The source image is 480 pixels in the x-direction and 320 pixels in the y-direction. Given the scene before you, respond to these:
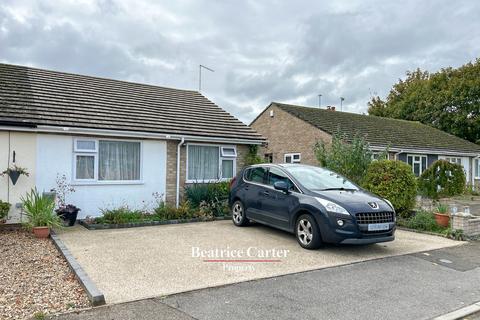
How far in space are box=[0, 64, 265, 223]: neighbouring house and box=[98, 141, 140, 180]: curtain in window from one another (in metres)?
0.03

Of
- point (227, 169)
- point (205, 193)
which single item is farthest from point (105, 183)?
point (227, 169)

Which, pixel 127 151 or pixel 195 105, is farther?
pixel 195 105

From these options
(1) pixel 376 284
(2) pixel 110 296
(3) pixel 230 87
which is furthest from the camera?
(3) pixel 230 87

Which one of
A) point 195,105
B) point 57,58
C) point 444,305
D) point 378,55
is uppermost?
point 378,55

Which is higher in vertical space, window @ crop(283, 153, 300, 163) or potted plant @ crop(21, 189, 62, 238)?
window @ crop(283, 153, 300, 163)

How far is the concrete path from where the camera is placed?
156 inches

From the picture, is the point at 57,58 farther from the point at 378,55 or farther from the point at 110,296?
the point at 378,55

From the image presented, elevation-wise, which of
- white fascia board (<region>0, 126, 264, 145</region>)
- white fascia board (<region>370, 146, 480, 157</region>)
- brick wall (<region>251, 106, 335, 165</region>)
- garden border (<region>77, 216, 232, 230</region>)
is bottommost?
garden border (<region>77, 216, 232, 230</region>)

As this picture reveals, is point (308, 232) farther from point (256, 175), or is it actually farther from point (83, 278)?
point (83, 278)

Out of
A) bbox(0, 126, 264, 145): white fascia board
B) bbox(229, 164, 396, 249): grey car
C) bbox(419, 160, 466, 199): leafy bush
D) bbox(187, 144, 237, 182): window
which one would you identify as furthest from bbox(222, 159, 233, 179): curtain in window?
bbox(419, 160, 466, 199): leafy bush

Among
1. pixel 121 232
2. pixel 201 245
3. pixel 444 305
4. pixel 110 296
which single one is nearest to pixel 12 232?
pixel 121 232

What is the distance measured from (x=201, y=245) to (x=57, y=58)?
10920 millimetres

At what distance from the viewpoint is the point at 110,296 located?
4.36 metres

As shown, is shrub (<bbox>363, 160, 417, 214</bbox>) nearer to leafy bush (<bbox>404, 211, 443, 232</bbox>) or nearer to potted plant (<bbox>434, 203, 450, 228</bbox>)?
leafy bush (<bbox>404, 211, 443, 232</bbox>)
